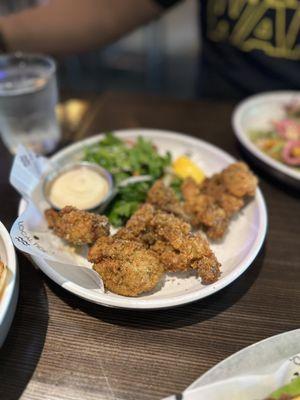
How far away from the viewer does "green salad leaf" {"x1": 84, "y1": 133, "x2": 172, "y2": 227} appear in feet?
5.97

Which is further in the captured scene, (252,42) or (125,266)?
(252,42)

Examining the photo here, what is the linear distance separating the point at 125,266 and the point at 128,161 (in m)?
0.77

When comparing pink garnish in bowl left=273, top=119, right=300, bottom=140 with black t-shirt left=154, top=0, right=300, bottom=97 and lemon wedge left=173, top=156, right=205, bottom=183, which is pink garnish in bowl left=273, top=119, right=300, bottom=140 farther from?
lemon wedge left=173, top=156, right=205, bottom=183

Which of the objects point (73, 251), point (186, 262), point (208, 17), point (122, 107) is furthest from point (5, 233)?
point (208, 17)

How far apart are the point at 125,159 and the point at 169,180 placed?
0.26m

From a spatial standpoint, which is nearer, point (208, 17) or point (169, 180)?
point (169, 180)

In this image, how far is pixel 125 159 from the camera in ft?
6.44

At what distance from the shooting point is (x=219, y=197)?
1.74 m

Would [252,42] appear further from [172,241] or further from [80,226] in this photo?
[80,226]

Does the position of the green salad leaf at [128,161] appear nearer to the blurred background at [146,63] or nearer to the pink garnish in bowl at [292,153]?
the pink garnish in bowl at [292,153]

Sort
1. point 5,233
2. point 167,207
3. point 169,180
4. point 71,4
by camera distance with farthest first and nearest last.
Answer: point 71,4 → point 169,180 → point 167,207 → point 5,233

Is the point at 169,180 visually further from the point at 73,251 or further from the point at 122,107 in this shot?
the point at 122,107

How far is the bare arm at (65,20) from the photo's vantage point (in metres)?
2.75

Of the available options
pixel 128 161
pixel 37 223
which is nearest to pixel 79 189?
pixel 37 223
